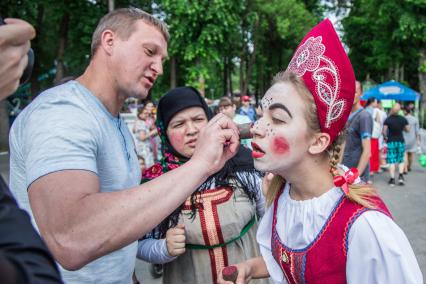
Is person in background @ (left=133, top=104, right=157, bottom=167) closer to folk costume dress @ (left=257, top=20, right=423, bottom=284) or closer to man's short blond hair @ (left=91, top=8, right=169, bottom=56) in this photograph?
man's short blond hair @ (left=91, top=8, right=169, bottom=56)

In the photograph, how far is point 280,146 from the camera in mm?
1706

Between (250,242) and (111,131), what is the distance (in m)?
1.11

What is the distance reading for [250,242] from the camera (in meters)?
2.38

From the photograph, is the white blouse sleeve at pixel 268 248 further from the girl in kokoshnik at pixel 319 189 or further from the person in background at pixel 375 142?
the person in background at pixel 375 142

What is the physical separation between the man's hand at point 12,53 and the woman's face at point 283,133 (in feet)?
3.60

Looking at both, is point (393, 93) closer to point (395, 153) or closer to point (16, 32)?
point (395, 153)

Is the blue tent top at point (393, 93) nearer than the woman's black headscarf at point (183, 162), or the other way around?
the woman's black headscarf at point (183, 162)

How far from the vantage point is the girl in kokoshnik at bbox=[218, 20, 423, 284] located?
4.83ft

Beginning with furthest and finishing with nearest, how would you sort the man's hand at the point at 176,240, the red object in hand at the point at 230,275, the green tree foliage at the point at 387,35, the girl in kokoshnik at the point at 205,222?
the green tree foliage at the point at 387,35 → the girl in kokoshnik at the point at 205,222 → the man's hand at the point at 176,240 → the red object in hand at the point at 230,275

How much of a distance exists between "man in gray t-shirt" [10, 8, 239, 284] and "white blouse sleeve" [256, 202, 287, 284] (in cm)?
50

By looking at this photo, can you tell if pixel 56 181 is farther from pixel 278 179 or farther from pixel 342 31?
pixel 342 31

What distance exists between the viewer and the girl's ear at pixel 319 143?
1.72m

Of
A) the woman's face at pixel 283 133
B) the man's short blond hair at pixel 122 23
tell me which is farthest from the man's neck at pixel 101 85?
Result: the woman's face at pixel 283 133

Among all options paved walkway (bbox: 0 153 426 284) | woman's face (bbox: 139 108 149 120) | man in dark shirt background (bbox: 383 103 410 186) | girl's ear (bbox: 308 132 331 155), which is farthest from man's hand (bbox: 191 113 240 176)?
man in dark shirt background (bbox: 383 103 410 186)
